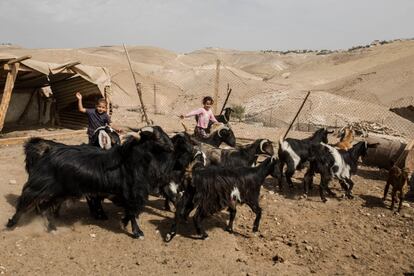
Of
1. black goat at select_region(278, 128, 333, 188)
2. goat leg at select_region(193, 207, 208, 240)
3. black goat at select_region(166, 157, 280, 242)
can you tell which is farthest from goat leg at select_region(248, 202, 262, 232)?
black goat at select_region(278, 128, 333, 188)

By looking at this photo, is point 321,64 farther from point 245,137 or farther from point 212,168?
point 212,168

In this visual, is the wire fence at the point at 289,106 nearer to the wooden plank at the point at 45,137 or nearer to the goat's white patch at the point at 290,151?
the goat's white patch at the point at 290,151

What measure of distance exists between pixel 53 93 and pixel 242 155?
10.0m

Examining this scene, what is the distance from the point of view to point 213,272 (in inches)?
195

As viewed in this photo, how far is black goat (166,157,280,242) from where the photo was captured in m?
5.84

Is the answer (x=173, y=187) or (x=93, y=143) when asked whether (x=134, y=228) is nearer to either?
(x=173, y=187)

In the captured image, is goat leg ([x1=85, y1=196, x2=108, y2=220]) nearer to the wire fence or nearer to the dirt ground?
the dirt ground

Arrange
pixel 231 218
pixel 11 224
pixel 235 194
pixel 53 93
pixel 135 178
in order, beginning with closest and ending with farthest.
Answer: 1. pixel 11 224
2. pixel 135 178
3. pixel 235 194
4. pixel 231 218
5. pixel 53 93

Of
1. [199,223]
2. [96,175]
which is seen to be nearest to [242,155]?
[199,223]

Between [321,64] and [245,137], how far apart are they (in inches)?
1651

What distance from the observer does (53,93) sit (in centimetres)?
1502

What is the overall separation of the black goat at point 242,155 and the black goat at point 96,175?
2.16 meters


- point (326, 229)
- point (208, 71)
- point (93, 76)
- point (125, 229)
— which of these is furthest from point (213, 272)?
point (208, 71)

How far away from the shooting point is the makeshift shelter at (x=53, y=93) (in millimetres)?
12680
